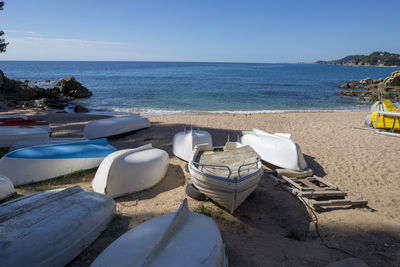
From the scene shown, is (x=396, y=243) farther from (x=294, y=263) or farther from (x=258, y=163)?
(x=258, y=163)

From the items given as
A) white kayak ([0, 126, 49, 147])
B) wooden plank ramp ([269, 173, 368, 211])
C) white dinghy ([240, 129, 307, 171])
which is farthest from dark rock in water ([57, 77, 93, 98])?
wooden plank ramp ([269, 173, 368, 211])

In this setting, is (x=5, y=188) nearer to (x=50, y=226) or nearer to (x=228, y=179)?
(x=50, y=226)

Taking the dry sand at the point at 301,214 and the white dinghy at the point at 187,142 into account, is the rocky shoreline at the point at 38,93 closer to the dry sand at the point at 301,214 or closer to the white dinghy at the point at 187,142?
the white dinghy at the point at 187,142

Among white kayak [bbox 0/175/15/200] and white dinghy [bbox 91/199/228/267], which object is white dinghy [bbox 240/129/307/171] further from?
white kayak [bbox 0/175/15/200]

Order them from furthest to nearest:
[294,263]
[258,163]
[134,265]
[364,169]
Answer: [364,169]
[258,163]
[294,263]
[134,265]

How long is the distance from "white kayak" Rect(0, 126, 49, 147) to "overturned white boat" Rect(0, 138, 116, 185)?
2125 mm

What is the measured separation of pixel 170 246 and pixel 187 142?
16.5 feet

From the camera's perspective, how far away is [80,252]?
3500 millimetres

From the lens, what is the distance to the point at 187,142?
774 centimetres

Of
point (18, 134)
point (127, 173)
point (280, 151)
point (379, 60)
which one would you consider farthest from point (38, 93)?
point (379, 60)

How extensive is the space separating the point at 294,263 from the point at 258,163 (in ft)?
6.41

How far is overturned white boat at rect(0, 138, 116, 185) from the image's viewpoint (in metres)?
5.73

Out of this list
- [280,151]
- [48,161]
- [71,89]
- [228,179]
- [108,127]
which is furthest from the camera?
[71,89]

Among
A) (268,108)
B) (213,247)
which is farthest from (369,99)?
(213,247)
